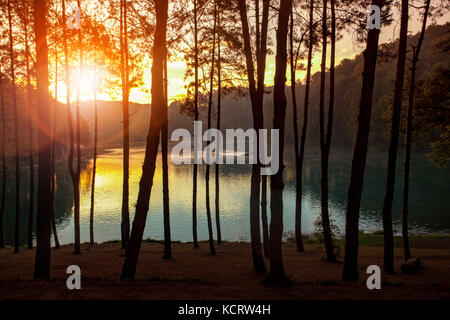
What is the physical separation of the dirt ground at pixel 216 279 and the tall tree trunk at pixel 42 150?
79 cm

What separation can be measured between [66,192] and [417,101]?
4256cm

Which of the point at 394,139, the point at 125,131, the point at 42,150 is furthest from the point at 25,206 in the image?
the point at 394,139

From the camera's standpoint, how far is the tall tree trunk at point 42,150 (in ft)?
27.9

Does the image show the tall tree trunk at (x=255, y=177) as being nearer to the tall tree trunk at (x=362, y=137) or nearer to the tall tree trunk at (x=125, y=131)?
the tall tree trunk at (x=362, y=137)

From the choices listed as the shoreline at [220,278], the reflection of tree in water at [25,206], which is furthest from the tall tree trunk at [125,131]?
the reflection of tree in water at [25,206]

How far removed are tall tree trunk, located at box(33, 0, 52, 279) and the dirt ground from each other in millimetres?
792

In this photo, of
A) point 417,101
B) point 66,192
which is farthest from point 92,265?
point 66,192

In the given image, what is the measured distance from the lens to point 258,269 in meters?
10.8

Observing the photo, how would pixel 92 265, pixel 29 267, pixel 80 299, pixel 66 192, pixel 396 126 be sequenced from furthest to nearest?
pixel 66 192, pixel 92 265, pixel 29 267, pixel 396 126, pixel 80 299

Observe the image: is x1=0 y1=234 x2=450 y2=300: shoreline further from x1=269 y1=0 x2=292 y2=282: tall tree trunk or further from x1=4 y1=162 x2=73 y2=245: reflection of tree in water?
x1=4 y1=162 x2=73 y2=245: reflection of tree in water

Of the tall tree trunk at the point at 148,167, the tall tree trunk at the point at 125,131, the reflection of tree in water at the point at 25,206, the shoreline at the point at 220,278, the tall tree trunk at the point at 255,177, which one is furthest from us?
the reflection of tree in water at the point at 25,206

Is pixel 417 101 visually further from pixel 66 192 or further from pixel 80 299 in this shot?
pixel 66 192

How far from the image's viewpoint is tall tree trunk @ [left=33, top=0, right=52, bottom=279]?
8508 millimetres

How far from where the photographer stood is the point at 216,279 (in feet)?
31.2
